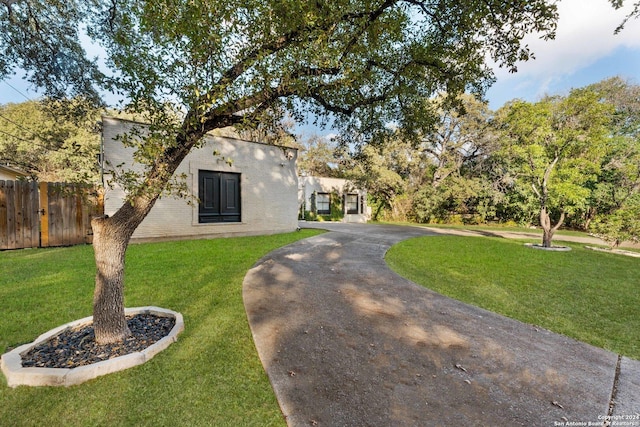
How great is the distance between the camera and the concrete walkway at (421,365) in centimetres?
197

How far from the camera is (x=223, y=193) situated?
10078mm

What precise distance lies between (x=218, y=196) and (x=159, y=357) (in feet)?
26.4

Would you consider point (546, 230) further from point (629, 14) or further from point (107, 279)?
point (107, 279)

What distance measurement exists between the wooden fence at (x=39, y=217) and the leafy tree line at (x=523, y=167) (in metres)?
9.50

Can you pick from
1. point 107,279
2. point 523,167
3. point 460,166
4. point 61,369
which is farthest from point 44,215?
point 460,166

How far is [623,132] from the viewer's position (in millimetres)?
18375

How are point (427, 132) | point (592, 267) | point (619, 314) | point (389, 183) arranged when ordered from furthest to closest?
point (389, 183), point (592, 267), point (427, 132), point (619, 314)

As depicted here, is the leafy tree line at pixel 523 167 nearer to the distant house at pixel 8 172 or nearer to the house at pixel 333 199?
the house at pixel 333 199

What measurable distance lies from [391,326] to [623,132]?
2534cm

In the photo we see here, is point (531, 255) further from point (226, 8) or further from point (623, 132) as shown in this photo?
point (623, 132)

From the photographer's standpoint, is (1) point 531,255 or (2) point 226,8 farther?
(1) point 531,255

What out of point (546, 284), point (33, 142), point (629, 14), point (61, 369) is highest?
point (33, 142)

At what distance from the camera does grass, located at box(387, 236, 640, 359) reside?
360 centimetres

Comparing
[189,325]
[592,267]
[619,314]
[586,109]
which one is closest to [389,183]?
[586,109]
